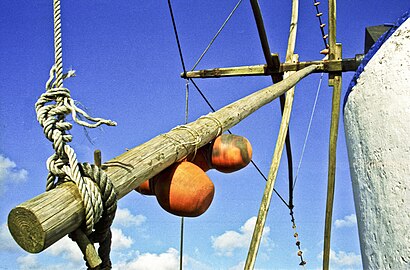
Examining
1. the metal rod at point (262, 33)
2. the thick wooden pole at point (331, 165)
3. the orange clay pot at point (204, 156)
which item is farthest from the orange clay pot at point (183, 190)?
the metal rod at point (262, 33)

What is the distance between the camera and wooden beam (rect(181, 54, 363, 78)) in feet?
17.7

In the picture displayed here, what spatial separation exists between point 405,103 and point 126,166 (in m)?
1.10

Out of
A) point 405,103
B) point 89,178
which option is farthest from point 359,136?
point 89,178

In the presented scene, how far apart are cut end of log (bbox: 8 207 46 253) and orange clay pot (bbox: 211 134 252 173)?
1.22 m

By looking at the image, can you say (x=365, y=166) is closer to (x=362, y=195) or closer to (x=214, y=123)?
(x=362, y=195)

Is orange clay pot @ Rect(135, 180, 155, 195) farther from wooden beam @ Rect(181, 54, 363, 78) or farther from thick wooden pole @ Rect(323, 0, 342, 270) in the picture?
wooden beam @ Rect(181, 54, 363, 78)

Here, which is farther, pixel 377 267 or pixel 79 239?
pixel 377 267

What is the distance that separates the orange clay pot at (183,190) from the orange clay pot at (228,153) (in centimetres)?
42

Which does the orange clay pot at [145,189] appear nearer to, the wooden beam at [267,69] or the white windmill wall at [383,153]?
the white windmill wall at [383,153]

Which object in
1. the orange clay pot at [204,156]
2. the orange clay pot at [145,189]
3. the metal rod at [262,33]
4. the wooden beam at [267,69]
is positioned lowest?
the orange clay pot at [145,189]

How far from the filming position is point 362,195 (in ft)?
6.93

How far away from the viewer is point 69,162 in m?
1.48

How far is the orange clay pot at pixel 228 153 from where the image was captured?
2.46 meters

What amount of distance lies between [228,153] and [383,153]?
780 millimetres
